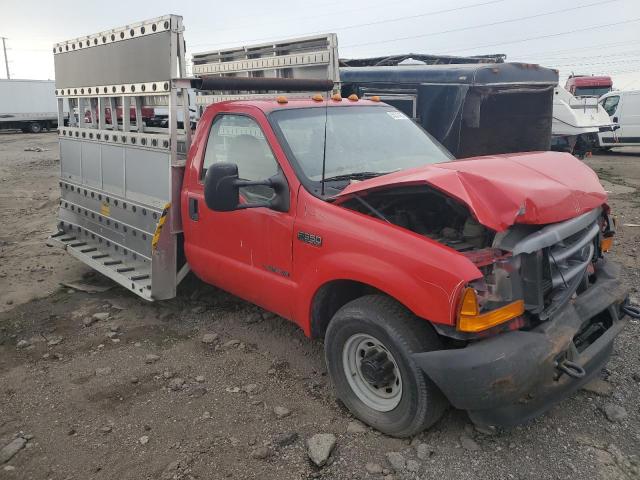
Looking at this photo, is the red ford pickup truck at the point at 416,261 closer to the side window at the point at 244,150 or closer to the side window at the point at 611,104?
the side window at the point at 244,150

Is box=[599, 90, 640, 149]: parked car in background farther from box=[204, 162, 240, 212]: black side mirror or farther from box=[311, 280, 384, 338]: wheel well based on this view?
box=[204, 162, 240, 212]: black side mirror

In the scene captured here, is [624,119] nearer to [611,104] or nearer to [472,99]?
[611,104]

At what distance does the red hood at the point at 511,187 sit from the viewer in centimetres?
279

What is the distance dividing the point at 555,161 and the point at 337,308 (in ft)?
5.54

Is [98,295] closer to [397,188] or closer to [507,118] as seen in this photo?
[397,188]

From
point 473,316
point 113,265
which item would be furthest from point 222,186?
point 113,265

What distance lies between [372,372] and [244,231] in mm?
1453

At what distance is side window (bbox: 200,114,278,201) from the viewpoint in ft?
12.6

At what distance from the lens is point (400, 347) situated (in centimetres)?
292

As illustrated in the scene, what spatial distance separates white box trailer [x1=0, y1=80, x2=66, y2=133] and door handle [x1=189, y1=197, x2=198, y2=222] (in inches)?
1224

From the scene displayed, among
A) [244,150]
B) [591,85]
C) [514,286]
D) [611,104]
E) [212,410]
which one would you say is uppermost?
[591,85]

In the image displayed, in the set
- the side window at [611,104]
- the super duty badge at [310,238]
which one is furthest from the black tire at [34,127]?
the super duty badge at [310,238]

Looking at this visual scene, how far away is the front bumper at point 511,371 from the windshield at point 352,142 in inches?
57.5

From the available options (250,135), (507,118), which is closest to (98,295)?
(250,135)
